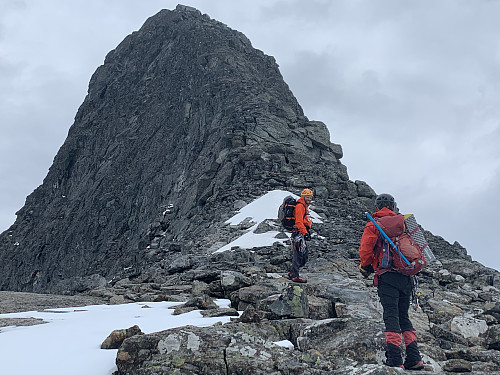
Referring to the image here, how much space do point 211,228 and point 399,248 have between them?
1891cm

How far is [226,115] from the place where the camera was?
41.3 m

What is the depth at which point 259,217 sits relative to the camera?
23359mm

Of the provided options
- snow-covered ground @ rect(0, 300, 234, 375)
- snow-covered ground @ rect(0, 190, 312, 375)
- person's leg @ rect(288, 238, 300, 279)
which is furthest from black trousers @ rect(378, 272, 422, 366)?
person's leg @ rect(288, 238, 300, 279)

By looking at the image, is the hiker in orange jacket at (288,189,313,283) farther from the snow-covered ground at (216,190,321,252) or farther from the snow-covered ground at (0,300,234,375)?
the snow-covered ground at (216,190,321,252)

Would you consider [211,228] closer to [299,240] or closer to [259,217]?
[259,217]

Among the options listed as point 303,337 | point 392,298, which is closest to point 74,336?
point 303,337

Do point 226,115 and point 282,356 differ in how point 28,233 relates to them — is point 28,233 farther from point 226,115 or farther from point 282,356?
point 282,356

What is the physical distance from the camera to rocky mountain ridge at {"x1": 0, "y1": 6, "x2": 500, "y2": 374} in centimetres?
659

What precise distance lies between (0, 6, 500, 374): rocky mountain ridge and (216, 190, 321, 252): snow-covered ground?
61 centimetres

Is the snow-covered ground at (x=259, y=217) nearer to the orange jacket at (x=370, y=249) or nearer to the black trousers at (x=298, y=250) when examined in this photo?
the black trousers at (x=298, y=250)

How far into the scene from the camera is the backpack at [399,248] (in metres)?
6.55

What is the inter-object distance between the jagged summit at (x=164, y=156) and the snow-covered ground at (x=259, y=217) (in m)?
2.23

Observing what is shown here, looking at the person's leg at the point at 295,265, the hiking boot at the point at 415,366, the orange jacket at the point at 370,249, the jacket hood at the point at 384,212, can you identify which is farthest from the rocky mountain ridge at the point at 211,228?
the jacket hood at the point at 384,212

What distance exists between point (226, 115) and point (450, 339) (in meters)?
35.2
